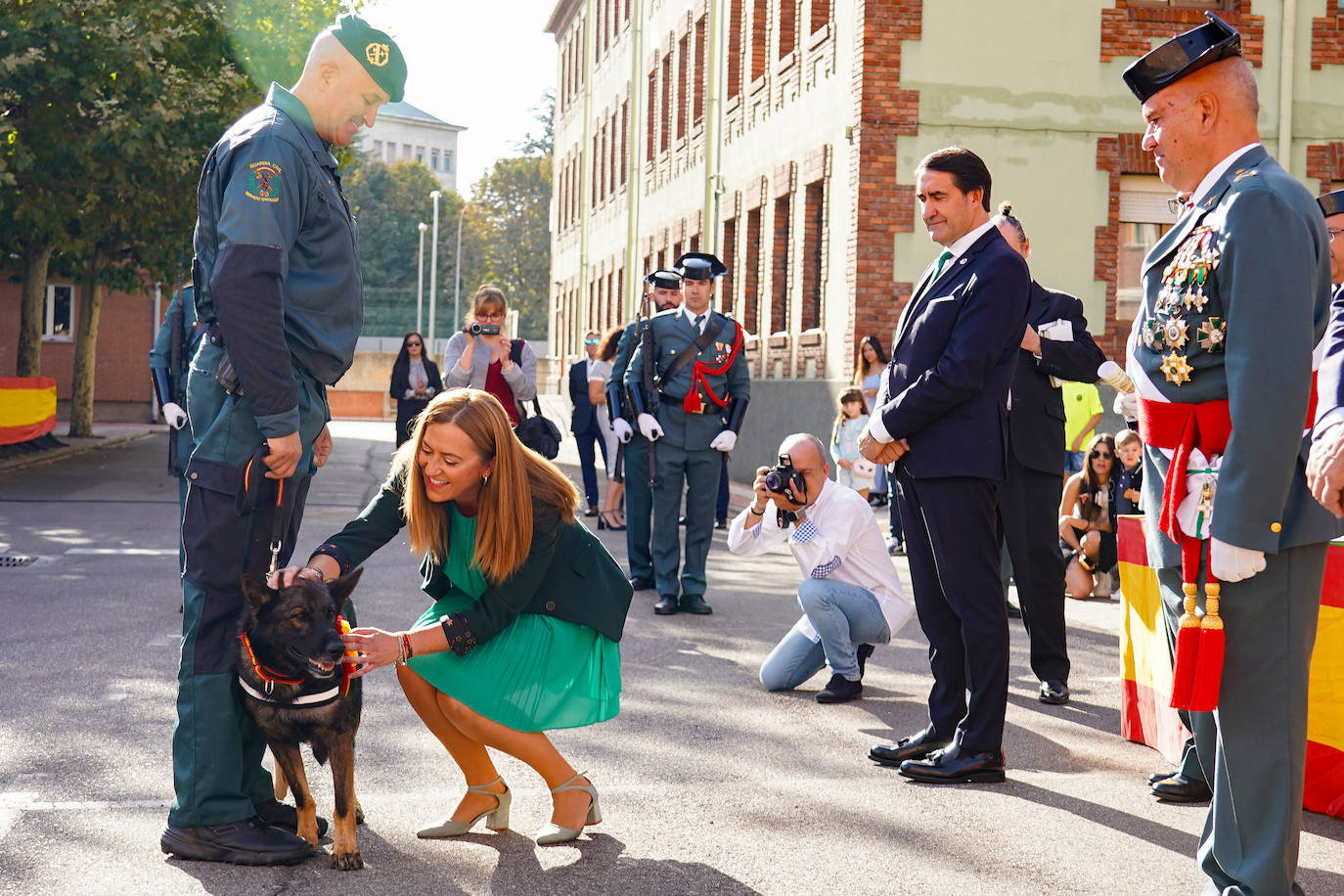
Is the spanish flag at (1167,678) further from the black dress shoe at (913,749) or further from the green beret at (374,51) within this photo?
the green beret at (374,51)

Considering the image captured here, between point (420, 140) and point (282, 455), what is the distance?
141909 millimetres

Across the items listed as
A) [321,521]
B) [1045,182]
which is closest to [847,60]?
[1045,182]

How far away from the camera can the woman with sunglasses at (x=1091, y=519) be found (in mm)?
10852

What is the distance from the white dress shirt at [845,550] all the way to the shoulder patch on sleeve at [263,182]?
3654mm

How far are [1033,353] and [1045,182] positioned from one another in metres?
12.9

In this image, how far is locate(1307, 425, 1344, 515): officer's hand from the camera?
334 cm

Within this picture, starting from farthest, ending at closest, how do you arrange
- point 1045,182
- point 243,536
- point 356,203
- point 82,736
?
point 356,203 → point 1045,182 → point 82,736 → point 243,536

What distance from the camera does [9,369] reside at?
1549 inches

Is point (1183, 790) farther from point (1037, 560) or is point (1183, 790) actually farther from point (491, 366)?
point (491, 366)

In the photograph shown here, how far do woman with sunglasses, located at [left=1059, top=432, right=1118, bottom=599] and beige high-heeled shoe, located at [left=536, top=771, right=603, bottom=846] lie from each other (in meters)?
6.74

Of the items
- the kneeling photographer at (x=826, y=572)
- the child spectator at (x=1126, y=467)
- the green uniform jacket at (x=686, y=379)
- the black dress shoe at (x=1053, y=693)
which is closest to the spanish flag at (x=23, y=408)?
the green uniform jacket at (x=686, y=379)

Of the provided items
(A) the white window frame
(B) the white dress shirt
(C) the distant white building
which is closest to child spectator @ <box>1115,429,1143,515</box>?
(B) the white dress shirt

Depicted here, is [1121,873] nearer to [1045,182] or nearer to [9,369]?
[1045,182]

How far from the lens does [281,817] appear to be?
188 inches
